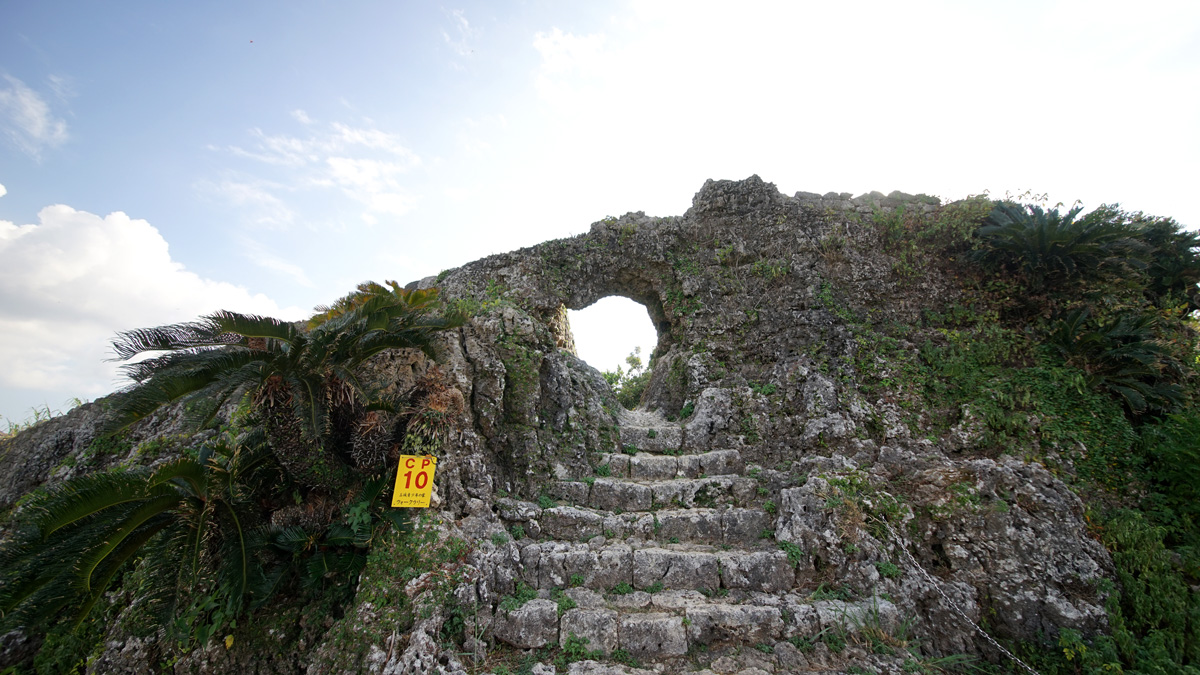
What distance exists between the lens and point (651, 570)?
685 cm

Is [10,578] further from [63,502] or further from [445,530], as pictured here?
[445,530]

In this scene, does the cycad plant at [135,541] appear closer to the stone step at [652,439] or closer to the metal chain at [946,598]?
the stone step at [652,439]

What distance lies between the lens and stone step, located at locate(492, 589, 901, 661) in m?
5.92

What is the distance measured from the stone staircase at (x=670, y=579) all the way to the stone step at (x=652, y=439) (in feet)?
1.78

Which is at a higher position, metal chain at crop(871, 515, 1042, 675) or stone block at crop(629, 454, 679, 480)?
stone block at crop(629, 454, 679, 480)

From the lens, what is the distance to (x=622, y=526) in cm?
760

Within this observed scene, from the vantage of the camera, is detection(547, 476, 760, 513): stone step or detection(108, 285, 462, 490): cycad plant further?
detection(547, 476, 760, 513): stone step

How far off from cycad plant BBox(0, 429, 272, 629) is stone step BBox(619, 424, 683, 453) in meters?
6.15

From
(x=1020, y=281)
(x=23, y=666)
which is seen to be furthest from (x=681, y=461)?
(x=23, y=666)

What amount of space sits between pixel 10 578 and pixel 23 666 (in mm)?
3149

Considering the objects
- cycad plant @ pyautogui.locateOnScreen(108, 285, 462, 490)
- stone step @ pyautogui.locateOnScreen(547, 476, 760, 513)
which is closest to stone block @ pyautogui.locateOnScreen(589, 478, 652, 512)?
stone step @ pyautogui.locateOnScreen(547, 476, 760, 513)

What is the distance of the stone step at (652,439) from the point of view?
9492 mm

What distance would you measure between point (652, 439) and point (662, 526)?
226cm

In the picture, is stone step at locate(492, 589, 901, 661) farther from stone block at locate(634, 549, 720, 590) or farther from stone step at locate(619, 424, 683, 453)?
stone step at locate(619, 424, 683, 453)
